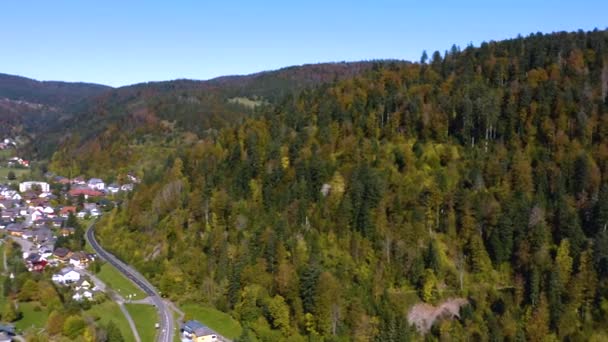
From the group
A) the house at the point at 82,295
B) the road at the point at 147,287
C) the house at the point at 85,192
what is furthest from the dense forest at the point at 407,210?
the house at the point at 85,192

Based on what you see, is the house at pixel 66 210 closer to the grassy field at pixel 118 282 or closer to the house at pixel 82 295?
the grassy field at pixel 118 282

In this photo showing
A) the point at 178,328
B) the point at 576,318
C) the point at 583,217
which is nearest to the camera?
the point at 576,318

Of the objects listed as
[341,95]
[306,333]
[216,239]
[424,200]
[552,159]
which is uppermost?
[341,95]

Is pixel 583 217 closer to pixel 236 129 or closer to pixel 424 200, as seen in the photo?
pixel 424 200

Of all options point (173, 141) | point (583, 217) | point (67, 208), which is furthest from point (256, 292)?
point (173, 141)

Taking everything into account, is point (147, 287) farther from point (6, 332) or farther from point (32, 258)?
point (32, 258)

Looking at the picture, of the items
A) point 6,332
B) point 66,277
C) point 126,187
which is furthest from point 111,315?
point 126,187

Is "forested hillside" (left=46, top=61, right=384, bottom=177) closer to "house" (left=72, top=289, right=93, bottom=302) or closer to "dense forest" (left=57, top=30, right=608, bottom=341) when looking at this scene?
"dense forest" (left=57, top=30, right=608, bottom=341)

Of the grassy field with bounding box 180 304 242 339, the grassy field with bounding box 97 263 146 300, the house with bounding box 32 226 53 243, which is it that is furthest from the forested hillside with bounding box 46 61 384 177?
the grassy field with bounding box 180 304 242 339
